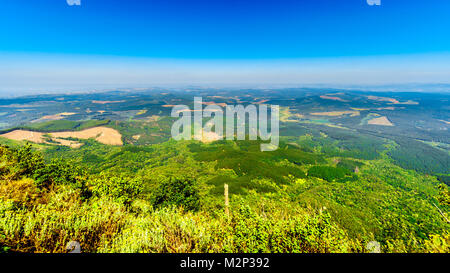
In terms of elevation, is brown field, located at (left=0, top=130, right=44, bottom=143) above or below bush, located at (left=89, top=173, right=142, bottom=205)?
below

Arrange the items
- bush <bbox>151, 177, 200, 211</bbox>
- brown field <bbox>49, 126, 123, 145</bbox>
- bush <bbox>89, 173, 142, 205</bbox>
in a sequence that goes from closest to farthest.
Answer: bush <bbox>89, 173, 142, 205</bbox>
bush <bbox>151, 177, 200, 211</bbox>
brown field <bbox>49, 126, 123, 145</bbox>

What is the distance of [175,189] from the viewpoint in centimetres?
2722

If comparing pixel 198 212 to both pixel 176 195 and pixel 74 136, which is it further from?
pixel 74 136

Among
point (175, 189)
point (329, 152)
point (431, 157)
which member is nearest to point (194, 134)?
point (329, 152)

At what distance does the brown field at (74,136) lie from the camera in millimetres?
123244

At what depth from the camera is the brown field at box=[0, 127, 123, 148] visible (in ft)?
404

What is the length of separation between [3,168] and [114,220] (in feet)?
47.6

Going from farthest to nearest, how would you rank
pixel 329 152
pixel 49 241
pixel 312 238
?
pixel 329 152 < pixel 312 238 < pixel 49 241

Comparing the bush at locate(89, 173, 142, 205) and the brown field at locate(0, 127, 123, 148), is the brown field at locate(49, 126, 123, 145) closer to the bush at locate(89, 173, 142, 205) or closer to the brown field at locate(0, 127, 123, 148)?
the brown field at locate(0, 127, 123, 148)

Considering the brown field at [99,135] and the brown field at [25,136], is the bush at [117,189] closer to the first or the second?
the brown field at [99,135]

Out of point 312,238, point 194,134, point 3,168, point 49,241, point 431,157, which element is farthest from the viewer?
point 194,134

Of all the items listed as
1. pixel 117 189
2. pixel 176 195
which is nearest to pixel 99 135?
pixel 176 195

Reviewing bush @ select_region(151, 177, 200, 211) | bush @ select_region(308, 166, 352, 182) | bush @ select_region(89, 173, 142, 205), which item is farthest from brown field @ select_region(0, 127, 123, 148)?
bush @ select_region(308, 166, 352, 182)
